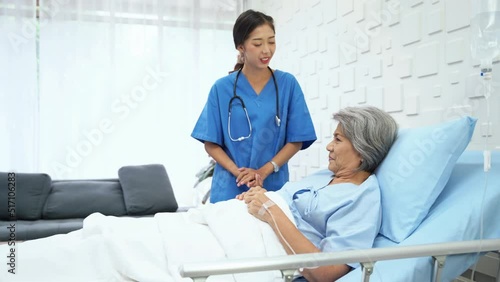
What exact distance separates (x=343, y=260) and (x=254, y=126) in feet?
3.33

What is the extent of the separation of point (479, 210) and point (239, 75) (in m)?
1.15

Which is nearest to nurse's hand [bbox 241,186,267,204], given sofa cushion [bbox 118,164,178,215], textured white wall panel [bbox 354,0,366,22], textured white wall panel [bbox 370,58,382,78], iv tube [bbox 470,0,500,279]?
iv tube [bbox 470,0,500,279]

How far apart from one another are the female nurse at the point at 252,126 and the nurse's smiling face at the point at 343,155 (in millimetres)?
392

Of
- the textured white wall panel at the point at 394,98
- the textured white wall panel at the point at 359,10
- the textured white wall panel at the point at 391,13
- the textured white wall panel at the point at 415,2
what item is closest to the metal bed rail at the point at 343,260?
the textured white wall panel at the point at 394,98

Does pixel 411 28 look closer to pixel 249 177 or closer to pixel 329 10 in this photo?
pixel 329 10

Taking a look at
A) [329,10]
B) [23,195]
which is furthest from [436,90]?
[23,195]

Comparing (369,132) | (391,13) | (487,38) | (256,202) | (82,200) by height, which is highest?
(391,13)

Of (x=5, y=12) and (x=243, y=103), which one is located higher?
(x=5, y=12)

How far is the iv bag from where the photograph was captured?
139cm

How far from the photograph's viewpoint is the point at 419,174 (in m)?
1.35

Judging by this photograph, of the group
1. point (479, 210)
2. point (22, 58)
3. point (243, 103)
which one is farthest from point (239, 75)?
point (22, 58)

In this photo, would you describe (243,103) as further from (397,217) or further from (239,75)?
(397,217)

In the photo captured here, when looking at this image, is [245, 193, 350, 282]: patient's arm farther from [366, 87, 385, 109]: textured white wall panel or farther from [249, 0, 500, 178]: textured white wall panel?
[366, 87, 385, 109]: textured white wall panel

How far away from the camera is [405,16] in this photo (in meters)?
2.18
